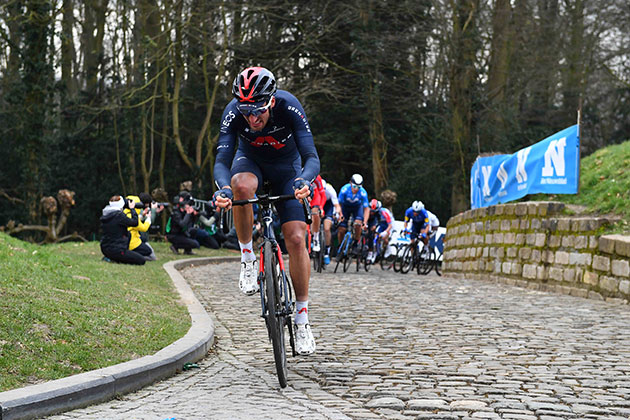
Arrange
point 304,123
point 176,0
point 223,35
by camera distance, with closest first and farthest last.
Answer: point 304,123
point 176,0
point 223,35

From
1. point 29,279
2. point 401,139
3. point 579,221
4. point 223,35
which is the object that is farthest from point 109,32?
point 29,279

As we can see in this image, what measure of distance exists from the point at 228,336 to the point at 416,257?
1263cm

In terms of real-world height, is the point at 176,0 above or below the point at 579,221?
A: above

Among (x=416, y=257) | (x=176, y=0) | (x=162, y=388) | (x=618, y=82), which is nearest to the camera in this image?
(x=162, y=388)

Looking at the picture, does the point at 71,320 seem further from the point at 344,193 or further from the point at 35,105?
the point at 35,105

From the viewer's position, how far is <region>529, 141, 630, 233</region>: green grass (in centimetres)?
1453

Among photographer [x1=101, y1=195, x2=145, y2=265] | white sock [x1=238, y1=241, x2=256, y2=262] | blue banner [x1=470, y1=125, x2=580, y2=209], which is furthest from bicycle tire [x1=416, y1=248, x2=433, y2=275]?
white sock [x1=238, y1=241, x2=256, y2=262]

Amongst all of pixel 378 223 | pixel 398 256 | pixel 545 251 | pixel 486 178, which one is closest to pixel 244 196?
pixel 545 251

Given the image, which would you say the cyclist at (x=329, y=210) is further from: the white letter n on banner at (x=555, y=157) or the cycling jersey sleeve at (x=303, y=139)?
the cycling jersey sleeve at (x=303, y=139)

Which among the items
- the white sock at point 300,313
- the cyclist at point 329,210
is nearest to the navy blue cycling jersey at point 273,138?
the white sock at point 300,313

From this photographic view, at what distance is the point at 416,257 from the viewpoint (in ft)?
69.1

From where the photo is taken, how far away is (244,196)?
6.57 metres

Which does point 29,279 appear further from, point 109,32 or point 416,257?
point 109,32

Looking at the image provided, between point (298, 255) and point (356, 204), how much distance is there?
38.6 feet
